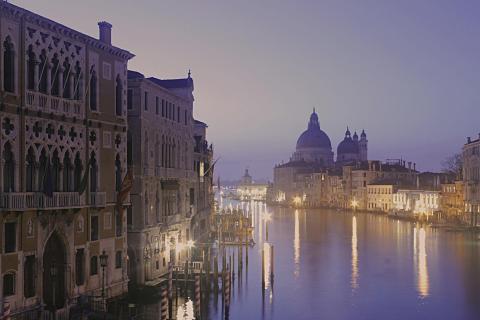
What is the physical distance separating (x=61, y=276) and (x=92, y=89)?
22.1 feet

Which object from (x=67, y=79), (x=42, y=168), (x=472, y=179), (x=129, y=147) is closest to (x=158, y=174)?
(x=129, y=147)

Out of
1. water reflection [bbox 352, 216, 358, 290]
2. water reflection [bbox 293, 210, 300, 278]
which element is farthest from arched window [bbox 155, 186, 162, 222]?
water reflection [bbox 352, 216, 358, 290]

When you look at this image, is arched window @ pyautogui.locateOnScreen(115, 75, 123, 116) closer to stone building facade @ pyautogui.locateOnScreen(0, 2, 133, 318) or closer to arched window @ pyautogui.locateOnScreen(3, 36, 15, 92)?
stone building facade @ pyautogui.locateOnScreen(0, 2, 133, 318)

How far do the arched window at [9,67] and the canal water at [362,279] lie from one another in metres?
11.7

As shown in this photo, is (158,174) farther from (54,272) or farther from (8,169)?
(8,169)

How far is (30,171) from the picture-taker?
20594mm

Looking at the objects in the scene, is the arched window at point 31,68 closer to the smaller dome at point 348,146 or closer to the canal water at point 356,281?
the canal water at point 356,281

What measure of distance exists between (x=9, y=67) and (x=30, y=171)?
3236 mm

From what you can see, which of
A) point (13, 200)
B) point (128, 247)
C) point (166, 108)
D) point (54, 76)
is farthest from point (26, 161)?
point (166, 108)

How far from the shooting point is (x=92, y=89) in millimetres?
24031

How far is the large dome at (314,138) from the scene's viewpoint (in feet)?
532

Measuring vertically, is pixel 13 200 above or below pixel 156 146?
below

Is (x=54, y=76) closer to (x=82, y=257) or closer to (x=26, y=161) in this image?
(x=26, y=161)

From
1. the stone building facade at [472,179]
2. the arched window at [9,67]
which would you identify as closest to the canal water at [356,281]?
the stone building facade at [472,179]
